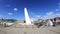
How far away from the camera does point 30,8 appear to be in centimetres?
219

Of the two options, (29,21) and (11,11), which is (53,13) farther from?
(11,11)

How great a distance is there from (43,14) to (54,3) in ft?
1.03

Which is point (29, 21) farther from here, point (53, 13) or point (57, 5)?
point (57, 5)

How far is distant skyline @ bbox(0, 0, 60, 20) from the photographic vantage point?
7.17 ft

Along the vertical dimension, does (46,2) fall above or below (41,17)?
above

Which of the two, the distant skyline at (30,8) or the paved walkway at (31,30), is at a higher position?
the distant skyline at (30,8)

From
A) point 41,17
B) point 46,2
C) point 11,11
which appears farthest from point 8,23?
point 46,2

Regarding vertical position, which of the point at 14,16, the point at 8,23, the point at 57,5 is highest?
the point at 57,5

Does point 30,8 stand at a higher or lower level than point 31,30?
higher

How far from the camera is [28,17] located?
2172 mm

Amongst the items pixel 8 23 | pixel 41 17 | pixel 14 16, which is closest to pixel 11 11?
pixel 14 16

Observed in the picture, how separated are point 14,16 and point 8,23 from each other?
19cm

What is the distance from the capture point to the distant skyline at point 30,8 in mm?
2186

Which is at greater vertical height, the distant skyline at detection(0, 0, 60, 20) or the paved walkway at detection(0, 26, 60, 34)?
the distant skyline at detection(0, 0, 60, 20)
